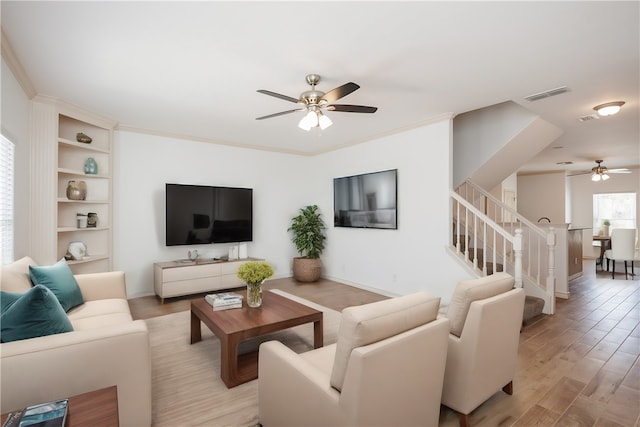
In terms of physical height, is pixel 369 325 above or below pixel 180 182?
below

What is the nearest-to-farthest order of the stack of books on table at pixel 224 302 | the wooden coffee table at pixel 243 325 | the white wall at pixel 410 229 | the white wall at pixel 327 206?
the wooden coffee table at pixel 243 325 → the stack of books on table at pixel 224 302 → the white wall at pixel 410 229 → the white wall at pixel 327 206

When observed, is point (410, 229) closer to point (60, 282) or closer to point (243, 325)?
point (243, 325)

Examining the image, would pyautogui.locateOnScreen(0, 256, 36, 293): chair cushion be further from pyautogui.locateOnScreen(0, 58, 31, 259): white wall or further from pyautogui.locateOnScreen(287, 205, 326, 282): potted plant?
pyautogui.locateOnScreen(287, 205, 326, 282): potted plant

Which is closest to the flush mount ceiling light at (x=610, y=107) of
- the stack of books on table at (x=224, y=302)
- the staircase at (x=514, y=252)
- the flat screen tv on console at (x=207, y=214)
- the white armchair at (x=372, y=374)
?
the staircase at (x=514, y=252)

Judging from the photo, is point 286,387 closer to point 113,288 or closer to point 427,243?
point 113,288

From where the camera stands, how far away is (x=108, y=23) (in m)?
2.17

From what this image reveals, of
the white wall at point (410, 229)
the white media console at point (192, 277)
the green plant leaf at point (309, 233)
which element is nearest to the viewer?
the white wall at point (410, 229)

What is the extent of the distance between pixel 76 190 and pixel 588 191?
39.9ft

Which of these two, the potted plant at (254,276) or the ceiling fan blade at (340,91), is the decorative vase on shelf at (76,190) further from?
the ceiling fan blade at (340,91)

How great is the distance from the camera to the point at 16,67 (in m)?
2.75

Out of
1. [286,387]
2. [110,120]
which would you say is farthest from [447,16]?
[110,120]

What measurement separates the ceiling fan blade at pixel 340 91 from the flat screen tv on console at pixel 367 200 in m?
2.26

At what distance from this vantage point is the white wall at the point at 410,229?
4266 mm

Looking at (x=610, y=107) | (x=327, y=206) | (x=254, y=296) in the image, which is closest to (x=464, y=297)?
(x=254, y=296)
